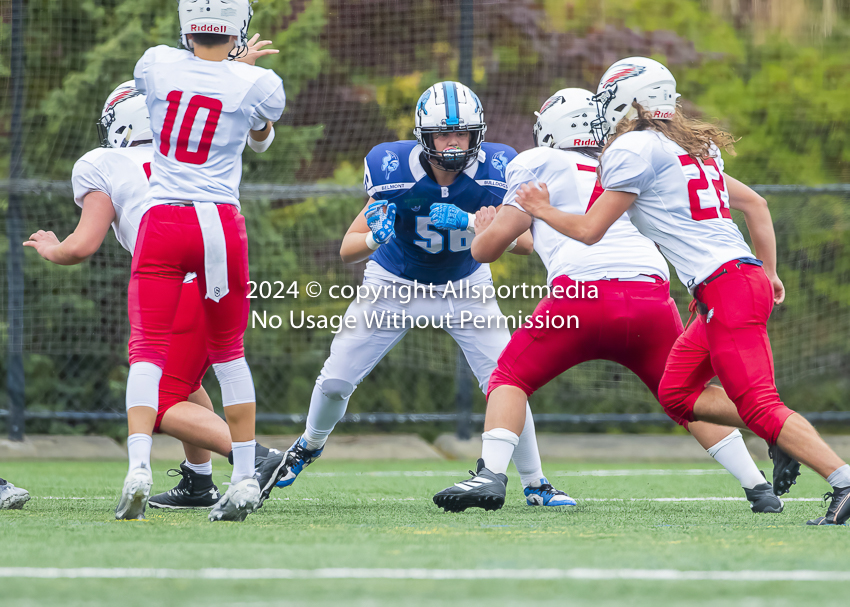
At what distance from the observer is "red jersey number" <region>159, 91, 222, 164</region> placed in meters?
3.86

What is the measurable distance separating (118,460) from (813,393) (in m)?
5.16

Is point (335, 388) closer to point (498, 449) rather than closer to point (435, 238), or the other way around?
point (435, 238)

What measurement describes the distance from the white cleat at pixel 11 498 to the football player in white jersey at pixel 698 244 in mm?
2236

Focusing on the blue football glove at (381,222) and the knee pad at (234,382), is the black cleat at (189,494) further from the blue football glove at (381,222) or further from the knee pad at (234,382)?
the blue football glove at (381,222)

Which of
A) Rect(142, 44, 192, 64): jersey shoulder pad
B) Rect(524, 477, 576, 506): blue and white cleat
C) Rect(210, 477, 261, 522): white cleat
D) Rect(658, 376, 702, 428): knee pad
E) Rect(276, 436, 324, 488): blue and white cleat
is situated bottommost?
Rect(524, 477, 576, 506): blue and white cleat

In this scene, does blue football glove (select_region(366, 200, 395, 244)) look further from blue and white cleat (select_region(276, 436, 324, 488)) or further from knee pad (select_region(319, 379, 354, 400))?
blue and white cleat (select_region(276, 436, 324, 488))

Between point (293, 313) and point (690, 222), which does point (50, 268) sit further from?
point (690, 222)

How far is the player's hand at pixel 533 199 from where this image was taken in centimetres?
409

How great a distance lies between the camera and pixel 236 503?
389 centimetres

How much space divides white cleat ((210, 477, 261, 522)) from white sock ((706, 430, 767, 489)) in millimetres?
1747

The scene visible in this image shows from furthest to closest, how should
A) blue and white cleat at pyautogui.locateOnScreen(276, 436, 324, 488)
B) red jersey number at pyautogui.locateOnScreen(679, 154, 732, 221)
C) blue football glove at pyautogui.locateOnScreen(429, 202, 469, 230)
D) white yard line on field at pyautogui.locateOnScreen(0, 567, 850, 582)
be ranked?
blue and white cleat at pyautogui.locateOnScreen(276, 436, 324, 488)
blue football glove at pyautogui.locateOnScreen(429, 202, 469, 230)
red jersey number at pyautogui.locateOnScreen(679, 154, 732, 221)
white yard line on field at pyautogui.locateOnScreen(0, 567, 850, 582)

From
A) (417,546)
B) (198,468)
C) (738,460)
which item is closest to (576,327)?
A: (738,460)

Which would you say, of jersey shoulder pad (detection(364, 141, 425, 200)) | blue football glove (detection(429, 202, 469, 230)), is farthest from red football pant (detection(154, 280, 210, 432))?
Result: blue football glove (detection(429, 202, 469, 230))

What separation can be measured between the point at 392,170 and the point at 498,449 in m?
1.28
